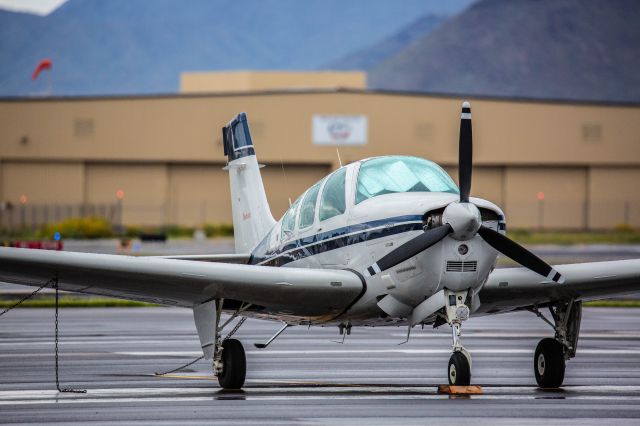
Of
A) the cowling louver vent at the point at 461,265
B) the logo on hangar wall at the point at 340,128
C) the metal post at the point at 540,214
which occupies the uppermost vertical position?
the logo on hangar wall at the point at 340,128

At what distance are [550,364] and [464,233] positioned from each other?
2.46 meters

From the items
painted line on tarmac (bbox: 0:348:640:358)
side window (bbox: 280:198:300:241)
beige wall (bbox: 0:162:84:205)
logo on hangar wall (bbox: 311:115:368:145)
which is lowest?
painted line on tarmac (bbox: 0:348:640:358)

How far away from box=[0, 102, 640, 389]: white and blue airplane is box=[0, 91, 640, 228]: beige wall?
62.3 m

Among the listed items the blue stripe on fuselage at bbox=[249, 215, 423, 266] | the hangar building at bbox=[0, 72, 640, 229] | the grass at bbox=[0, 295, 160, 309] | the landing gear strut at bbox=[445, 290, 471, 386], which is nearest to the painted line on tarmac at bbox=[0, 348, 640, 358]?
the blue stripe on fuselage at bbox=[249, 215, 423, 266]

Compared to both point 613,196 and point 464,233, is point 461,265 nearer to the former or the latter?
point 464,233

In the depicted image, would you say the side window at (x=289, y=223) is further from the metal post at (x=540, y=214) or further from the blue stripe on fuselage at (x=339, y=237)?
the metal post at (x=540, y=214)

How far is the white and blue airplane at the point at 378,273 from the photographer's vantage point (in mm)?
12711

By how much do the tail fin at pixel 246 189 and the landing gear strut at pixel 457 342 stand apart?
238 inches

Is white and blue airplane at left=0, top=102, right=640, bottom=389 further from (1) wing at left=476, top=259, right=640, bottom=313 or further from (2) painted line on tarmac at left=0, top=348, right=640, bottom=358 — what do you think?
(2) painted line on tarmac at left=0, top=348, right=640, bottom=358

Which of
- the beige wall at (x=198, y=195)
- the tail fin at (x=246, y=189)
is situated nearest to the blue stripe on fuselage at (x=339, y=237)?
the tail fin at (x=246, y=189)

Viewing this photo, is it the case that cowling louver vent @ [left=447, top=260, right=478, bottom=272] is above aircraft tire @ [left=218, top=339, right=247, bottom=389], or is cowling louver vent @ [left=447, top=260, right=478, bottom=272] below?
above

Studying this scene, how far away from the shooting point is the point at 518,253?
13.0m

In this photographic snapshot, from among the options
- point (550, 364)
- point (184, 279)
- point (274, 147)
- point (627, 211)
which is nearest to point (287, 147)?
point (274, 147)

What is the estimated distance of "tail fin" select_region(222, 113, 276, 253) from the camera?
18594mm
